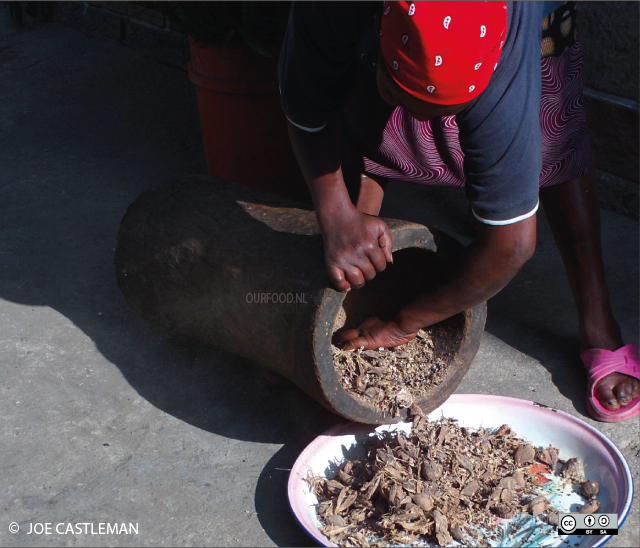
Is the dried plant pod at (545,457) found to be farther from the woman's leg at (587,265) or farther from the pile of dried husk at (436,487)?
the woman's leg at (587,265)

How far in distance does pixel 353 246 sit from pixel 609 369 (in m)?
1.03

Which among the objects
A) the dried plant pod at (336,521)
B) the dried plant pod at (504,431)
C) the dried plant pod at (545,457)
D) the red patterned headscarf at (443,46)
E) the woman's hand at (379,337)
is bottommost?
the dried plant pod at (336,521)

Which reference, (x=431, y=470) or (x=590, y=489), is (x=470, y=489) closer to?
(x=431, y=470)

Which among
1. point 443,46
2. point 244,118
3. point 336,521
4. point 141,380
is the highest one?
point 443,46

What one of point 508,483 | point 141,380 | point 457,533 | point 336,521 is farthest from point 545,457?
point 141,380

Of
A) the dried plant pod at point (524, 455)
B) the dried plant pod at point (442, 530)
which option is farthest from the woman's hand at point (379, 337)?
the dried plant pod at point (442, 530)

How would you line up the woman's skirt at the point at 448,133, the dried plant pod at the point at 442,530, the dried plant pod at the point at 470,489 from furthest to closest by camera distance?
the woman's skirt at the point at 448,133 → the dried plant pod at the point at 470,489 → the dried plant pod at the point at 442,530

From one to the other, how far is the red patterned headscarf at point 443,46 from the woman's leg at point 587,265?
2.89ft

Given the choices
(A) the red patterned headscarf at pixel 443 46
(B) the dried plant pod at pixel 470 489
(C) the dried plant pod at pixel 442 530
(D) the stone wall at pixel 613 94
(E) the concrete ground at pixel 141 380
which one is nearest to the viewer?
(A) the red patterned headscarf at pixel 443 46

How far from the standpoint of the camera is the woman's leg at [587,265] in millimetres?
2195

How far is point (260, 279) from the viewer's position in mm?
1942

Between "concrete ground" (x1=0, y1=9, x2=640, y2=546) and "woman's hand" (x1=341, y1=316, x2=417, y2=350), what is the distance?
28 centimetres

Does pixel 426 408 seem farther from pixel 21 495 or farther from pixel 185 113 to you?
pixel 185 113

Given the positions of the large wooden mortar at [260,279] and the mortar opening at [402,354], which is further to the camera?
the mortar opening at [402,354]
